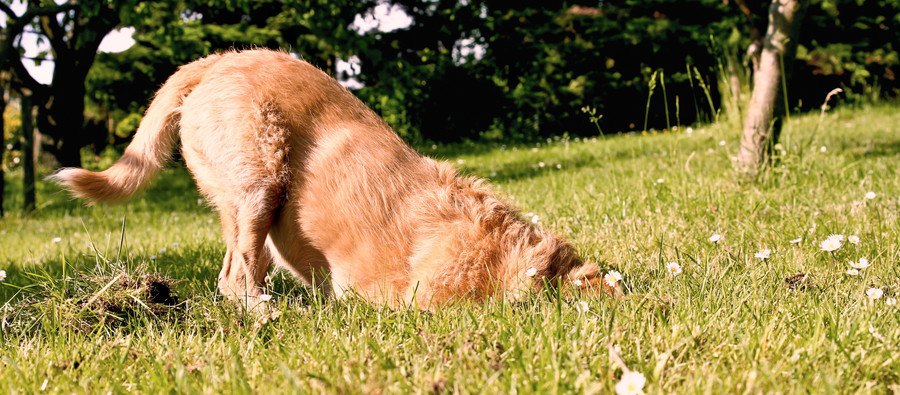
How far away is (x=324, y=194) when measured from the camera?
8.84 feet

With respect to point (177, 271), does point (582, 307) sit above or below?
above

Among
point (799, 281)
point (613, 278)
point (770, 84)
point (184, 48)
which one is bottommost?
point (799, 281)

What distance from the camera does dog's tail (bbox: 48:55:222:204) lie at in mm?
3012

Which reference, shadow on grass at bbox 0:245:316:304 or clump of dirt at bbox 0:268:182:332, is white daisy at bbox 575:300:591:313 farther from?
clump of dirt at bbox 0:268:182:332

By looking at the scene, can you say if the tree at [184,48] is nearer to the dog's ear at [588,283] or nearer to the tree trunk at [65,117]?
the tree trunk at [65,117]

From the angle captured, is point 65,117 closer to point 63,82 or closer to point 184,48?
point 63,82

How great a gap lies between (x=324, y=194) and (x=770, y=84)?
3.36 m

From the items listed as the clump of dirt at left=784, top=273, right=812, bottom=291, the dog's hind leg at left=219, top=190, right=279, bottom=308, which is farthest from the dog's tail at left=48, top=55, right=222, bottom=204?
the clump of dirt at left=784, top=273, right=812, bottom=291

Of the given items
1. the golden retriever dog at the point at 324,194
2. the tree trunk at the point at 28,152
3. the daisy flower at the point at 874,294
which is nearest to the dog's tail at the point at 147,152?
the golden retriever dog at the point at 324,194

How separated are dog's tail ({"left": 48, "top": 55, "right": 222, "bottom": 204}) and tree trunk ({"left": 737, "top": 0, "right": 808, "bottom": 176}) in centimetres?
343

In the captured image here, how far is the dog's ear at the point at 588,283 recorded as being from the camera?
2297mm

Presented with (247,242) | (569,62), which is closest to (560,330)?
(247,242)

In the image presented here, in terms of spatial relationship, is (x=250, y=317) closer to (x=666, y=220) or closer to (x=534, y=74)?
(x=666, y=220)

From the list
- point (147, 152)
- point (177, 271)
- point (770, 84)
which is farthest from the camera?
point (770, 84)
